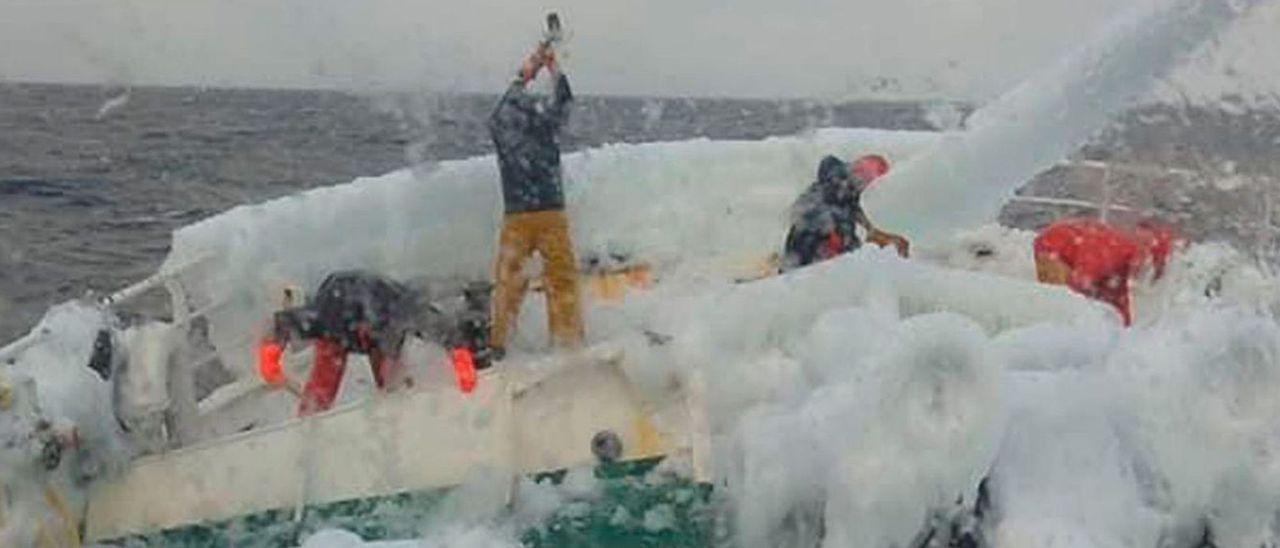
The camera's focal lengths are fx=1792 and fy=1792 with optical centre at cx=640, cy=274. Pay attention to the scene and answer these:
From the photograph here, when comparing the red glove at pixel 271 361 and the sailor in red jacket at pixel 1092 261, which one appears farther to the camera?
the sailor in red jacket at pixel 1092 261

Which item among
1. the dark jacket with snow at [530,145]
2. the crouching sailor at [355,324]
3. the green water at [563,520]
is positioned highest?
the dark jacket with snow at [530,145]

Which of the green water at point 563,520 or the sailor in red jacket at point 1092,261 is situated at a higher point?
the sailor in red jacket at point 1092,261

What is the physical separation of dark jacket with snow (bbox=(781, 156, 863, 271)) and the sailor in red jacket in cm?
107

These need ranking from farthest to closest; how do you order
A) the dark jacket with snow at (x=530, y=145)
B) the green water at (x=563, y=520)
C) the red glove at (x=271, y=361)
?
the dark jacket with snow at (x=530, y=145)
the red glove at (x=271, y=361)
the green water at (x=563, y=520)

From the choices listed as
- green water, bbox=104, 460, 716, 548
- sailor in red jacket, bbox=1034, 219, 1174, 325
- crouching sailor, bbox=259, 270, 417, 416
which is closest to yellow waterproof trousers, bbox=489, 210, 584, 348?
crouching sailor, bbox=259, 270, 417, 416

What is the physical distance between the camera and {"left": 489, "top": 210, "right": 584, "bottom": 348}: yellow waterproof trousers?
30.4ft

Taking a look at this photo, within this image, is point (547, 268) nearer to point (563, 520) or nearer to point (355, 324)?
point (355, 324)

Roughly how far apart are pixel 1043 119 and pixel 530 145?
259cm

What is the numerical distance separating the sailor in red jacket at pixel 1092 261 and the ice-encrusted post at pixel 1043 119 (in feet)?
3.66

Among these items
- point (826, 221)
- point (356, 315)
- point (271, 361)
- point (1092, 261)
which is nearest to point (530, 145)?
point (356, 315)

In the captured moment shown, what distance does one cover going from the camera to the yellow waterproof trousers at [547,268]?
365 inches

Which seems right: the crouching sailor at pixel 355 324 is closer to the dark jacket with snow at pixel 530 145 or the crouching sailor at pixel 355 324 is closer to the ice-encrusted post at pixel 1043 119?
the dark jacket with snow at pixel 530 145

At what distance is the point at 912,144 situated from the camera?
1232 cm

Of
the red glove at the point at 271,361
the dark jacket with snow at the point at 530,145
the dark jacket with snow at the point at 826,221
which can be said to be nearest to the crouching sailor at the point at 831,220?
the dark jacket with snow at the point at 826,221
